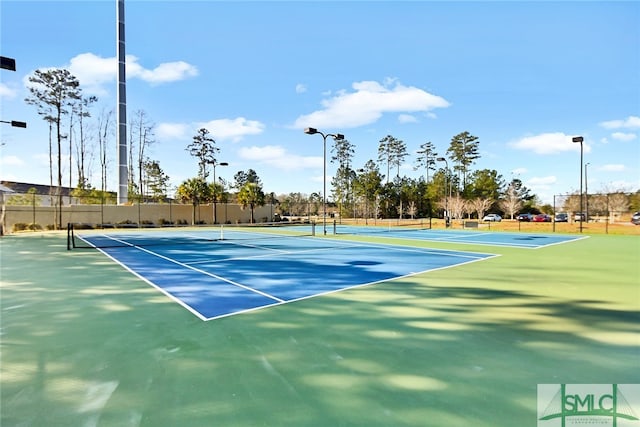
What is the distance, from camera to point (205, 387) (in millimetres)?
2598

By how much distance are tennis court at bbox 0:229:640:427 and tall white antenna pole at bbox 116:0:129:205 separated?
29.5 meters

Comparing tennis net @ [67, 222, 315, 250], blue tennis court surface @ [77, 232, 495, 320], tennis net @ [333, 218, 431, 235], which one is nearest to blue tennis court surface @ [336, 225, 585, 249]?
tennis net @ [333, 218, 431, 235]

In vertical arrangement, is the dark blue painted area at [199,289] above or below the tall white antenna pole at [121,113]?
below

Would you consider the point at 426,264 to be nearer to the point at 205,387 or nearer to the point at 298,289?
the point at 298,289

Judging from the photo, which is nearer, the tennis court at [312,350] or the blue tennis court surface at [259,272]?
the tennis court at [312,350]

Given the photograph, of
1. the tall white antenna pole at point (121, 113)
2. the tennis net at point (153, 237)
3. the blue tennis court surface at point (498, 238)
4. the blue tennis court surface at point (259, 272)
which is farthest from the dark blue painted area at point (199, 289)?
the tall white antenna pole at point (121, 113)

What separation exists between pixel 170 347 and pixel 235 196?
38199 mm

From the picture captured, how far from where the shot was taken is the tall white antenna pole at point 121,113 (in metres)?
32.8

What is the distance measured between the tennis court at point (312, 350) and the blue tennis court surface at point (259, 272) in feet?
0.36

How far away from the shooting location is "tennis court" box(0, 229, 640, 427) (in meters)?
2.30

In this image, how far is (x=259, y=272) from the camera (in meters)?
Result: 7.71

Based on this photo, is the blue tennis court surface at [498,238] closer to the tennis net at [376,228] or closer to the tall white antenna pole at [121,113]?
the tennis net at [376,228]

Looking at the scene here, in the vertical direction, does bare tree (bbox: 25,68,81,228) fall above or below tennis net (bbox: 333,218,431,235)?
above

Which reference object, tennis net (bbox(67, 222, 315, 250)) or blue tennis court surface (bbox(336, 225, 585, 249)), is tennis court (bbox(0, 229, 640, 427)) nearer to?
tennis net (bbox(67, 222, 315, 250))
